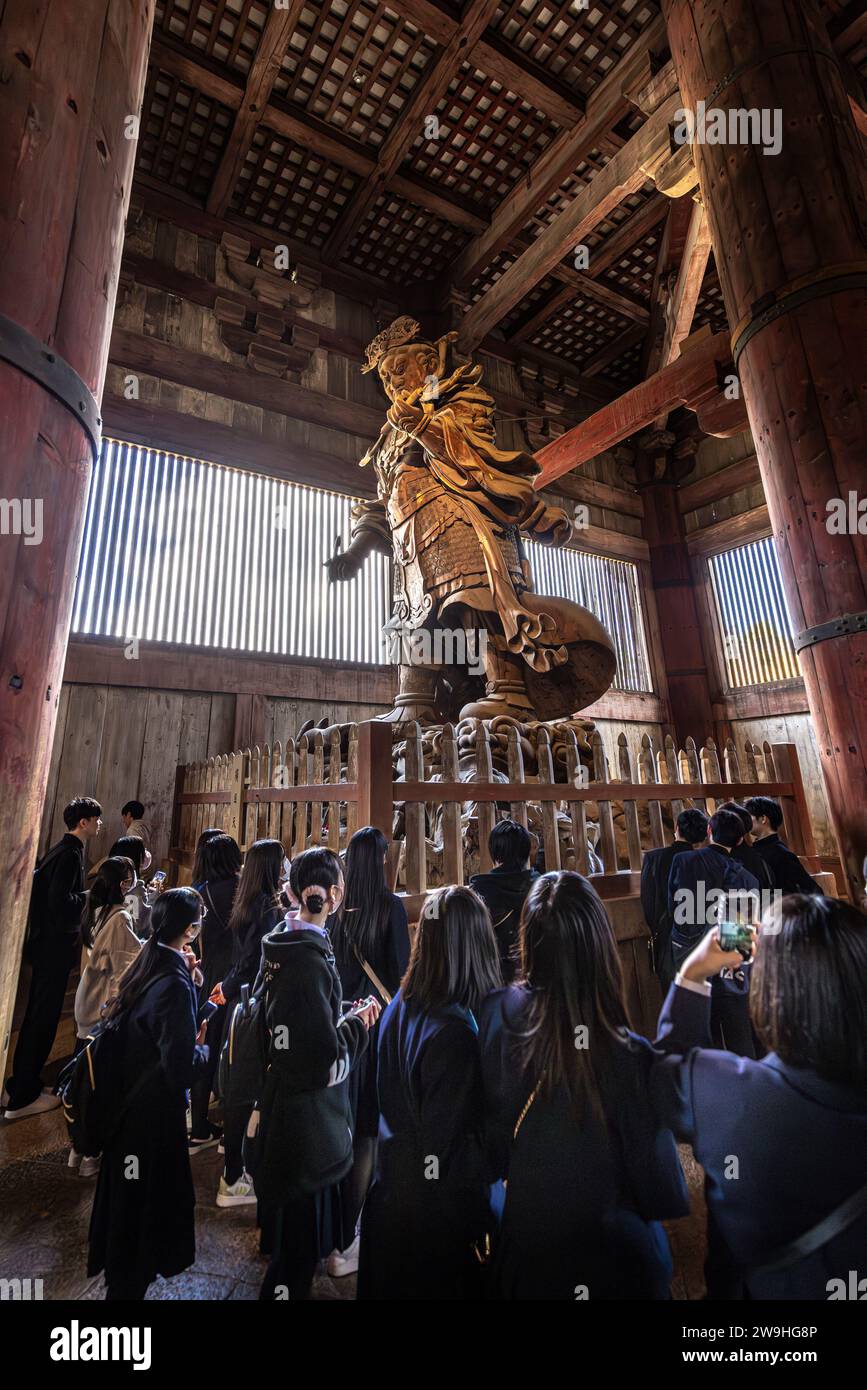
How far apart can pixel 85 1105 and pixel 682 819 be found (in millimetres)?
2155

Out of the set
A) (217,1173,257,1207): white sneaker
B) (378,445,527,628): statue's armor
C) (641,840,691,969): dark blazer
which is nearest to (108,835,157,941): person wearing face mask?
(217,1173,257,1207): white sneaker

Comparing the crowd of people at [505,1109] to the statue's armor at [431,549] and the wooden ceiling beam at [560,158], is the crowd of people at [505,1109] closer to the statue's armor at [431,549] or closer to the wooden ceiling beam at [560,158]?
the statue's armor at [431,549]

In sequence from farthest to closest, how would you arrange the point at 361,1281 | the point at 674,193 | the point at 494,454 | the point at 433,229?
the point at 433,229, the point at 674,193, the point at 494,454, the point at 361,1281

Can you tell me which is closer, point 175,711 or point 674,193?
point 674,193

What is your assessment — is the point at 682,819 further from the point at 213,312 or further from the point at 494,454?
the point at 213,312


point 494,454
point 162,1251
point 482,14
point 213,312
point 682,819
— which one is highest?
point 482,14

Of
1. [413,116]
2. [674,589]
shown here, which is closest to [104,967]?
[413,116]

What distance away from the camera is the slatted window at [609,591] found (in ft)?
30.8

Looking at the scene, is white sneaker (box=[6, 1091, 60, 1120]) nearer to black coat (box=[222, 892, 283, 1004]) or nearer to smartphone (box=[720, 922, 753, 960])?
black coat (box=[222, 892, 283, 1004])

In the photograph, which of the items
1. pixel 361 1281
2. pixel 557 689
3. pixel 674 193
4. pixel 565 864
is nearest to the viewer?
pixel 361 1281

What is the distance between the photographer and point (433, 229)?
26.9 ft

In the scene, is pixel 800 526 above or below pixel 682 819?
above

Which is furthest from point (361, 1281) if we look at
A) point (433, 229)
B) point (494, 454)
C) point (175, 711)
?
point (433, 229)

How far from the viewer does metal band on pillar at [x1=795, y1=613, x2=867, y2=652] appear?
206cm
